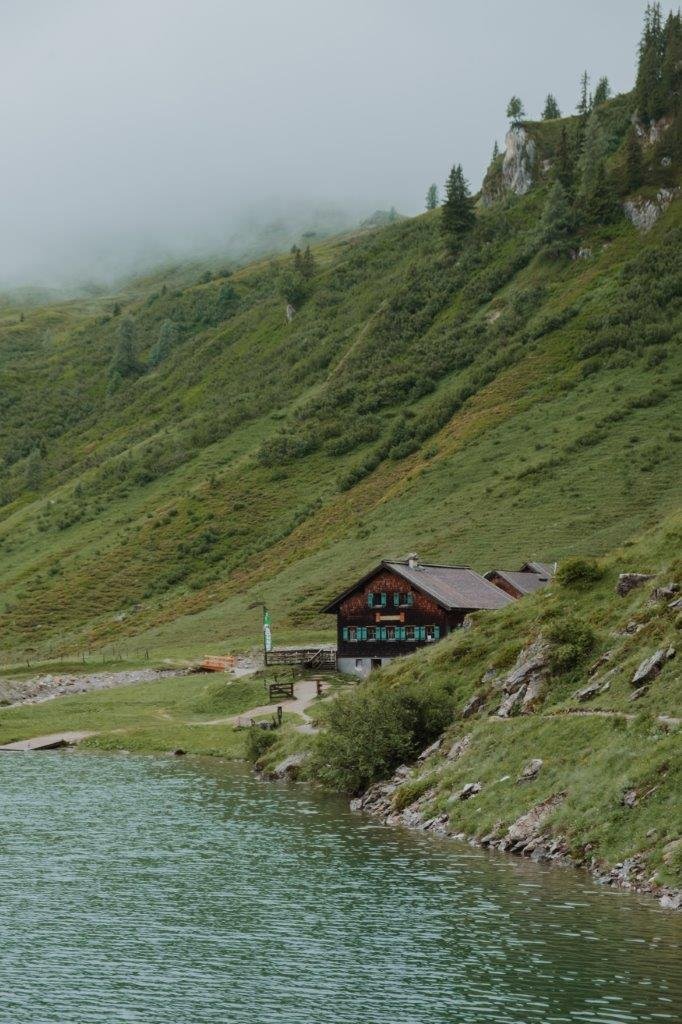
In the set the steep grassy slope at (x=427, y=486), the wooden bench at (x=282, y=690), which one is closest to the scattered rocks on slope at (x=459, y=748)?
the wooden bench at (x=282, y=690)

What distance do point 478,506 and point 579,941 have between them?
109197 mm

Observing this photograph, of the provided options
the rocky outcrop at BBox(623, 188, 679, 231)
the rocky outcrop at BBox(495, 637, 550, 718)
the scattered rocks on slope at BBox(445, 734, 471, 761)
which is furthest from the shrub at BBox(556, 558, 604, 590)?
the rocky outcrop at BBox(623, 188, 679, 231)

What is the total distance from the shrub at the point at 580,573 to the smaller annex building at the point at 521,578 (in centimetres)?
4132

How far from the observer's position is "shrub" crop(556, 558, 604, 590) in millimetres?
61469

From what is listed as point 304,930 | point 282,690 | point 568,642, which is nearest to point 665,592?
point 568,642

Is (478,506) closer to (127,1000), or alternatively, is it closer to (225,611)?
(225,611)

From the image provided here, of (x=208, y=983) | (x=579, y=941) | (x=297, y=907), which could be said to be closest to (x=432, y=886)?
(x=297, y=907)

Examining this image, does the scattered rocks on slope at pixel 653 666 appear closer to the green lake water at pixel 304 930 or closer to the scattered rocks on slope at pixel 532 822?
the scattered rocks on slope at pixel 532 822

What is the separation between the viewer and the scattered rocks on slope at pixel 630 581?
5628 centimetres

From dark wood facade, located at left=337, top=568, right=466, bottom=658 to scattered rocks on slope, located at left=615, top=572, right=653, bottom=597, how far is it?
3865 cm

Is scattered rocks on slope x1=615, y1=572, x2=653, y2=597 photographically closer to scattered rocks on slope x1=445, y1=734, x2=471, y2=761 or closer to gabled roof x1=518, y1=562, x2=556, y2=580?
scattered rocks on slope x1=445, y1=734, x2=471, y2=761

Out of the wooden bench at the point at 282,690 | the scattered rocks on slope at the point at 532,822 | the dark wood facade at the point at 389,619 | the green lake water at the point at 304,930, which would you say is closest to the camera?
the green lake water at the point at 304,930

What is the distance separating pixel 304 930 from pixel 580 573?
107 ft

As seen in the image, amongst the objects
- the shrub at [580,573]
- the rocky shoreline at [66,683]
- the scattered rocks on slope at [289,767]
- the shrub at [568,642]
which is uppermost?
the shrub at [580,573]
